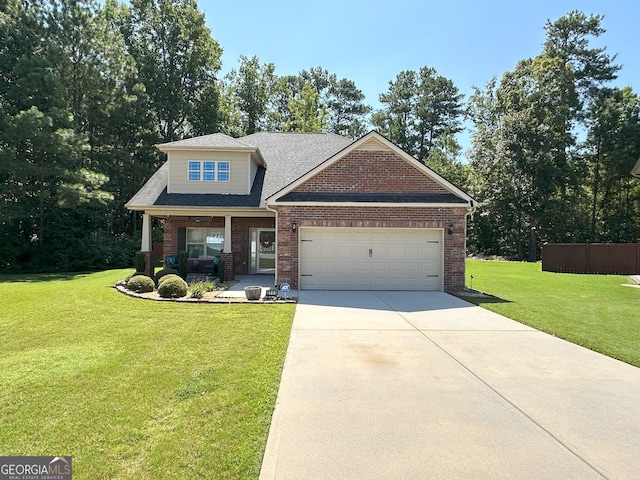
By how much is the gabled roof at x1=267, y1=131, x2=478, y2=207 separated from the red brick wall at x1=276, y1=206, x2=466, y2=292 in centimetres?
27

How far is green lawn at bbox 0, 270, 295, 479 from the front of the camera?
131 inches

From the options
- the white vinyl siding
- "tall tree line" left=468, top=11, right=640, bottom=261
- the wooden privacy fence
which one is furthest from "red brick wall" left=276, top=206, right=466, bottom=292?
"tall tree line" left=468, top=11, right=640, bottom=261

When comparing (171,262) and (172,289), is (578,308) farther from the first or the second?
(171,262)

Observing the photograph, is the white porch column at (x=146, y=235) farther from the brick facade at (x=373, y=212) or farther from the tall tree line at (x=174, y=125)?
the tall tree line at (x=174, y=125)

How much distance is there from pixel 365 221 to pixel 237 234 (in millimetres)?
6768

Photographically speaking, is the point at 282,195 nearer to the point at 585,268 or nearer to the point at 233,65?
the point at 585,268

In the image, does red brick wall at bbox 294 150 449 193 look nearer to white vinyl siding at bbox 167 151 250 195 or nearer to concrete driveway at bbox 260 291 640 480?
white vinyl siding at bbox 167 151 250 195

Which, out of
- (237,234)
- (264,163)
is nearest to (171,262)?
(237,234)

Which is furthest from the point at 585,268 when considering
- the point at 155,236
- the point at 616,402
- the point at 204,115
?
the point at 204,115

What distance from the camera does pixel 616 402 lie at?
455 centimetres

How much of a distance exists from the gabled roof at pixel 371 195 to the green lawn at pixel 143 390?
5182mm

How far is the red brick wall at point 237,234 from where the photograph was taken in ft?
56.8

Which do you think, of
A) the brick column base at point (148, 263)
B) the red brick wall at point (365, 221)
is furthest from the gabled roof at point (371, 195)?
the brick column base at point (148, 263)

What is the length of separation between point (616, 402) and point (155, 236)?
24760mm
